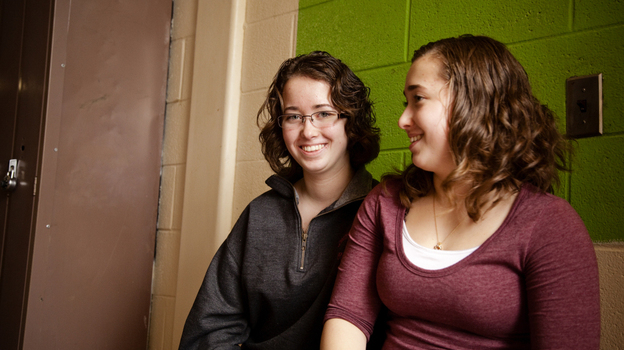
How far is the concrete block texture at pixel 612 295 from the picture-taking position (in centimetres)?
110

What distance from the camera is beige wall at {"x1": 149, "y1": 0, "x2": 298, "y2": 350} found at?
1.86m

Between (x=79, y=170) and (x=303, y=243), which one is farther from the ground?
(x=79, y=170)

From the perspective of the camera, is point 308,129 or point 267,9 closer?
point 308,129

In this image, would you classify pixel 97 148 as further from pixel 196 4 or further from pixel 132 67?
pixel 196 4

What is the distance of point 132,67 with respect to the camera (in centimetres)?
196

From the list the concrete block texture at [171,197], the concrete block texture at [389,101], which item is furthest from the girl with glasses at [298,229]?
the concrete block texture at [171,197]

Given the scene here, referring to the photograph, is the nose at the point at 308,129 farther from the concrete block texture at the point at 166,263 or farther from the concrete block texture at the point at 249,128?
the concrete block texture at the point at 166,263

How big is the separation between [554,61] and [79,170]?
1693mm

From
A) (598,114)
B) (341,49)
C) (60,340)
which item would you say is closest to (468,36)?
(598,114)

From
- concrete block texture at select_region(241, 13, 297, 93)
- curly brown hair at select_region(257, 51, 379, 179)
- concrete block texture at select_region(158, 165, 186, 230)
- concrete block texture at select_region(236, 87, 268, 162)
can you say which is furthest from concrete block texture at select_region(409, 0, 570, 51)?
concrete block texture at select_region(158, 165, 186, 230)

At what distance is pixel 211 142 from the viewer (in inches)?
75.8

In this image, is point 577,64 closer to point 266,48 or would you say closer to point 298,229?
point 298,229

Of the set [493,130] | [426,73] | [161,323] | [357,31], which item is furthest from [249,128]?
[493,130]

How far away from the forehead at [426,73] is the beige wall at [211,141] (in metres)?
0.92
